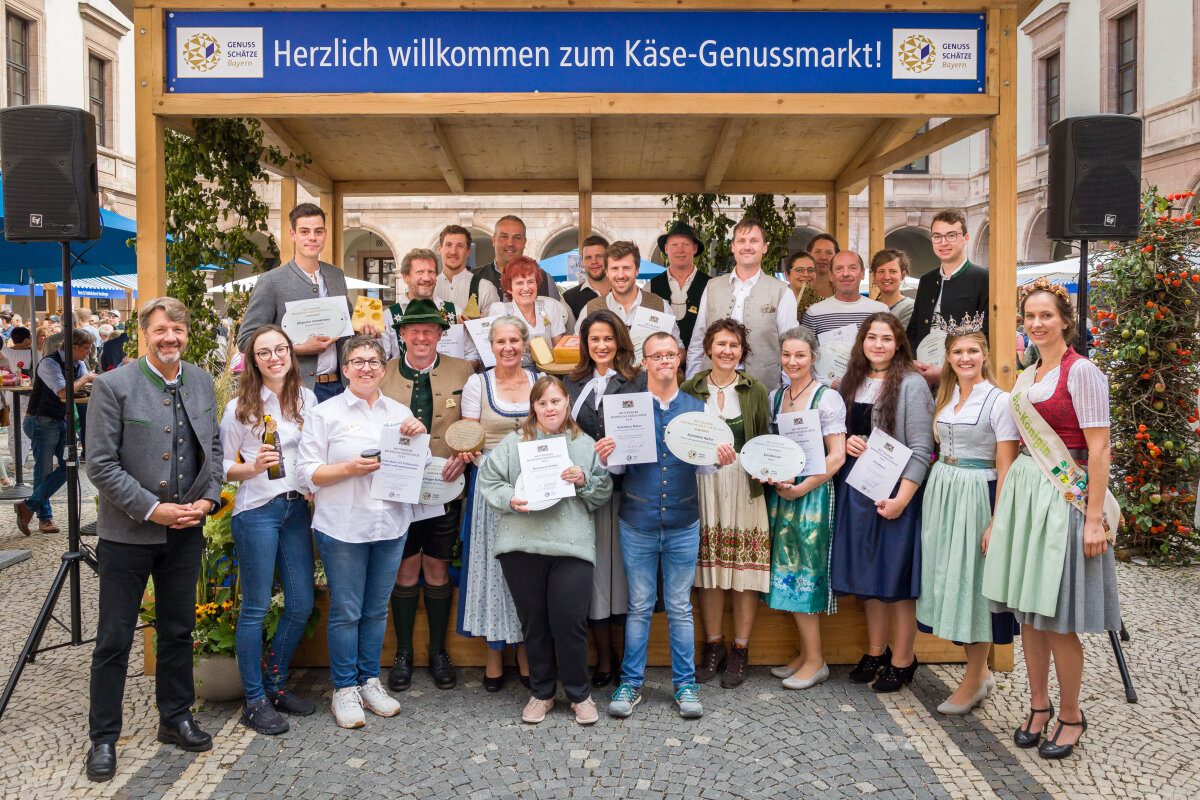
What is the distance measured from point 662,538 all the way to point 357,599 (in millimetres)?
1380

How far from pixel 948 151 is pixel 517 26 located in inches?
964

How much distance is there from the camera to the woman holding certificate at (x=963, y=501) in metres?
3.95

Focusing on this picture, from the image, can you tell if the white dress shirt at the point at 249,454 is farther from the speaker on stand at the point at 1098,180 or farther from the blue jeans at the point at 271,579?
the speaker on stand at the point at 1098,180

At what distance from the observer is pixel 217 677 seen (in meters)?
4.12

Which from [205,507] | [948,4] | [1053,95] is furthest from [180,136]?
[1053,95]

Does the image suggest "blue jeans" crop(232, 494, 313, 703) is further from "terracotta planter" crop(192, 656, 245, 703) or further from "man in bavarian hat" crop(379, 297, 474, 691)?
"man in bavarian hat" crop(379, 297, 474, 691)

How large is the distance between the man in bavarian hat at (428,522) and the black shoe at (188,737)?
0.90 m

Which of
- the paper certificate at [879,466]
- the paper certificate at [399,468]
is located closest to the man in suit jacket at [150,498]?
the paper certificate at [399,468]

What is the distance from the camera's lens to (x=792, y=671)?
451cm

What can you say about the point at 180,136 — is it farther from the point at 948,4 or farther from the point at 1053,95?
the point at 1053,95

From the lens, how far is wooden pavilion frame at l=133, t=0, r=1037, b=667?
14.5 ft

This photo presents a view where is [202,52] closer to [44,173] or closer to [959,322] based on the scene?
[44,173]

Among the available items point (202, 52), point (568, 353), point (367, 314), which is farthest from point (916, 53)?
point (202, 52)

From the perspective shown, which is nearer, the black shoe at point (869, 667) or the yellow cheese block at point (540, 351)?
the black shoe at point (869, 667)
